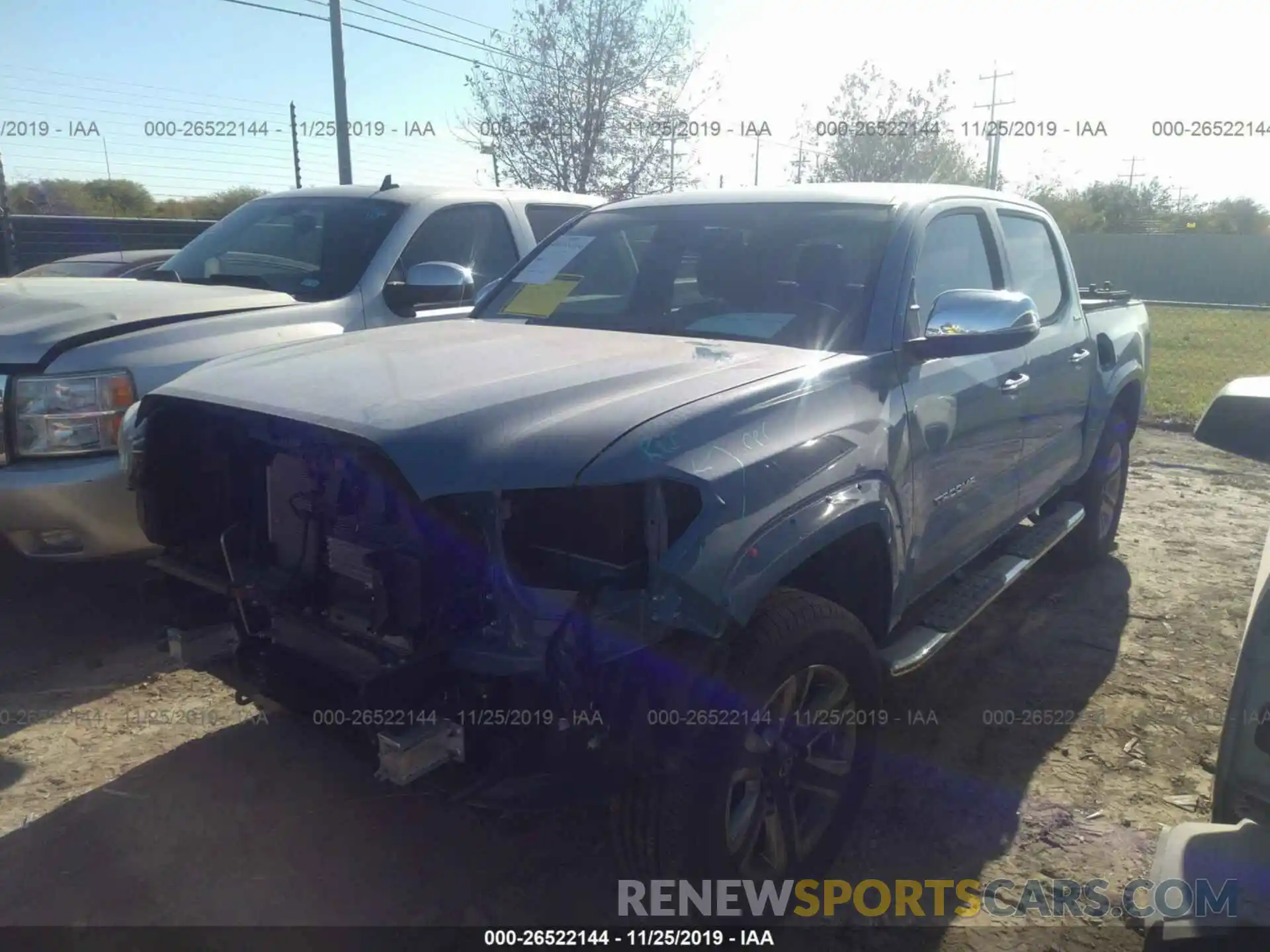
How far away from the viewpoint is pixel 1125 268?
3259 cm

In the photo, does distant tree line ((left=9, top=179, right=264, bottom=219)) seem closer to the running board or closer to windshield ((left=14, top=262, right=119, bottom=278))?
windshield ((left=14, top=262, right=119, bottom=278))

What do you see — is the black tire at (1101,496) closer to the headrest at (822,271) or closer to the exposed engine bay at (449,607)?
the headrest at (822,271)

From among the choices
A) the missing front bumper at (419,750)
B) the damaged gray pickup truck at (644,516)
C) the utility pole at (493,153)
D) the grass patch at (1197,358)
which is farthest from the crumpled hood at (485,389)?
the utility pole at (493,153)

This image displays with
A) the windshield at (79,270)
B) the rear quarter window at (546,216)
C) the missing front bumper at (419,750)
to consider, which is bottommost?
the missing front bumper at (419,750)

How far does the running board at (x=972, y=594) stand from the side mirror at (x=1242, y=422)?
1109 millimetres

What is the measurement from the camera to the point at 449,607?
224cm

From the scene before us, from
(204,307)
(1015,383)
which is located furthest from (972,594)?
(204,307)

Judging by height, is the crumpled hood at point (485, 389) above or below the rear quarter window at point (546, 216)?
below

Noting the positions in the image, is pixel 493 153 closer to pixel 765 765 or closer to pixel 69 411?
pixel 69 411

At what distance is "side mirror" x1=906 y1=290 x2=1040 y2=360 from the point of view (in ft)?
9.75

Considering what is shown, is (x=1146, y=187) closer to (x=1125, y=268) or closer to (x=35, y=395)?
(x=1125, y=268)

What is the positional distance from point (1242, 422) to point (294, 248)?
455 cm

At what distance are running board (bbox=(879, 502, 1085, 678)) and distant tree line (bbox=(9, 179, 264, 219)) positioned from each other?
23.3 metres

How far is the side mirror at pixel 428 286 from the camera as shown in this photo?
4.59 m
